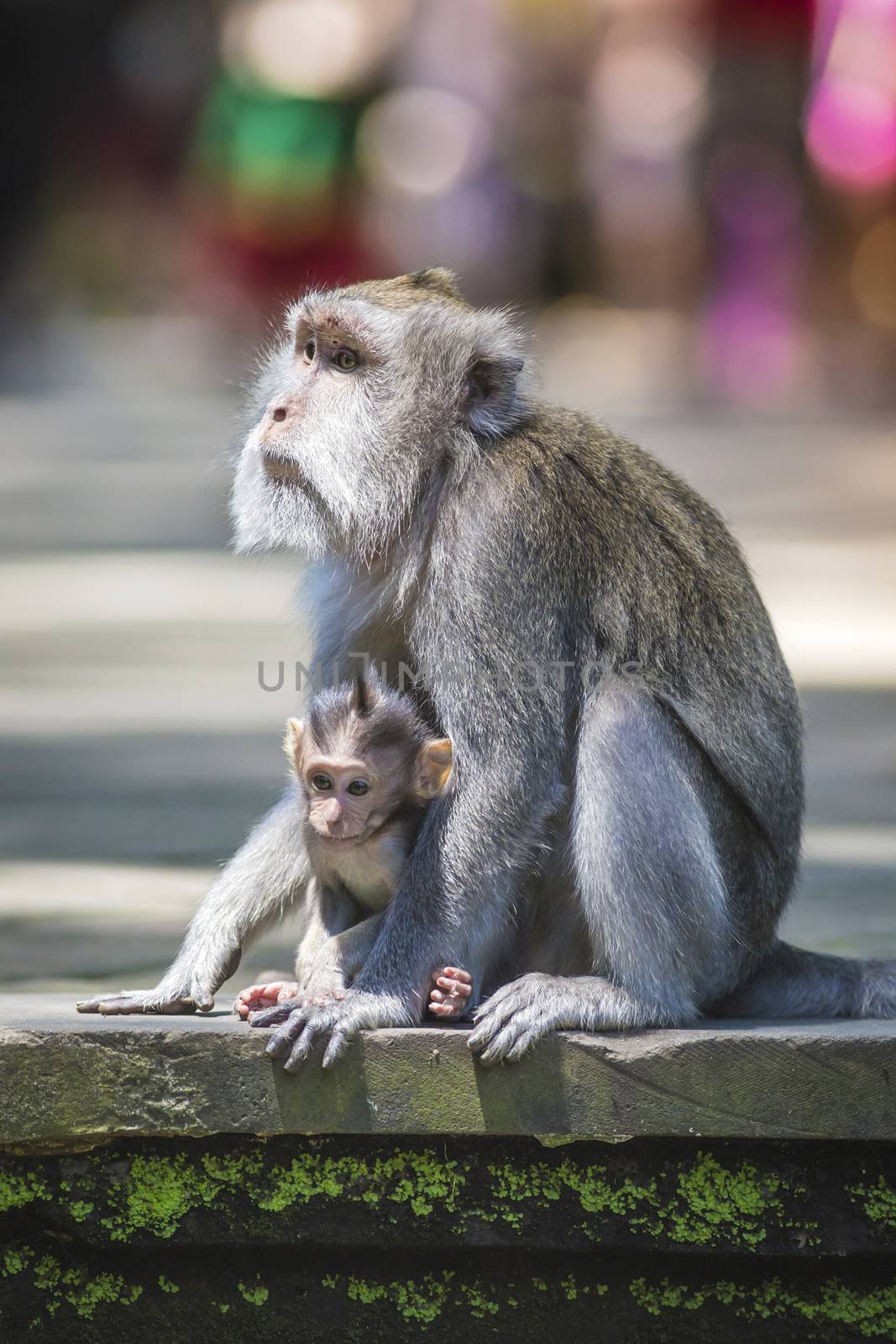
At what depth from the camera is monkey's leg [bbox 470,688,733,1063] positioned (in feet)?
13.5

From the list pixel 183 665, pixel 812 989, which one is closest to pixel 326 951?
pixel 812 989

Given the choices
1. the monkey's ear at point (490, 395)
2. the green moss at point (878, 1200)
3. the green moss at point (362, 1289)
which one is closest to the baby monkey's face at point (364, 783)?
the monkey's ear at point (490, 395)

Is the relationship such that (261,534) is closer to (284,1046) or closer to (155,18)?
(284,1046)

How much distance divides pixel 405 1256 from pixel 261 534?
1453 millimetres

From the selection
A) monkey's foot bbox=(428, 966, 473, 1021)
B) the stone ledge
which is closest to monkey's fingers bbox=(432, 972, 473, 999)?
monkey's foot bbox=(428, 966, 473, 1021)

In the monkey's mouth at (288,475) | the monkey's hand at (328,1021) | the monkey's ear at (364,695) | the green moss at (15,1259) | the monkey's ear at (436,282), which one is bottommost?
the green moss at (15,1259)

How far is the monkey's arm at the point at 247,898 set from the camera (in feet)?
14.7

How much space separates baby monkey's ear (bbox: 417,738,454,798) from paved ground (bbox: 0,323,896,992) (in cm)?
91

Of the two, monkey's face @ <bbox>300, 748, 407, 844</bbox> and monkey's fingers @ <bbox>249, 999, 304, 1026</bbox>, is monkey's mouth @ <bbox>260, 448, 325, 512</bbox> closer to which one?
monkey's face @ <bbox>300, 748, 407, 844</bbox>

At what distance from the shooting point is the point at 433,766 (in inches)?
168

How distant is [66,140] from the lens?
24312mm

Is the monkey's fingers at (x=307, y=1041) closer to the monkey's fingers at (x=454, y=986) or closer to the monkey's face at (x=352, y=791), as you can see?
the monkey's fingers at (x=454, y=986)

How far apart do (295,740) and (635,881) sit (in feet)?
2.43

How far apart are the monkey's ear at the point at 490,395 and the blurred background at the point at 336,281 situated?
432 millimetres
